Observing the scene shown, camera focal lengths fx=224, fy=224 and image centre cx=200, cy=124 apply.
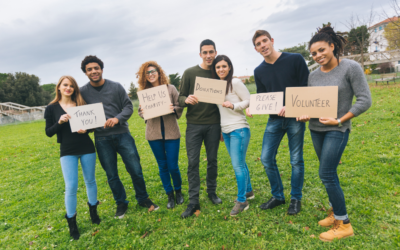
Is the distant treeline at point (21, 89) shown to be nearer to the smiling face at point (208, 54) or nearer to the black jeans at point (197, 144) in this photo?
the black jeans at point (197, 144)

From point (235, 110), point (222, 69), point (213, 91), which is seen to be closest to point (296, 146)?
point (235, 110)

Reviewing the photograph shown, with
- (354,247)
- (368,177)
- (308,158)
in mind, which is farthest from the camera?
(308,158)

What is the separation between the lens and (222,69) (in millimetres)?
3445

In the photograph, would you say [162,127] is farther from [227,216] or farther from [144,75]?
[227,216]

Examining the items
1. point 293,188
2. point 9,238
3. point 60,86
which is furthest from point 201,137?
point 9,238

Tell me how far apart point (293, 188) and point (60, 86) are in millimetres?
3995

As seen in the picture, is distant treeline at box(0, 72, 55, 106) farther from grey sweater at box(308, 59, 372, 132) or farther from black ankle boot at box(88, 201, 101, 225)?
grey sweater at box(308, 59, 372, 132)

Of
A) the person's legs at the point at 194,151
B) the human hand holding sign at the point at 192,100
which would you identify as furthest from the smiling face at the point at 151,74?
the person's legs at the point at 194,151

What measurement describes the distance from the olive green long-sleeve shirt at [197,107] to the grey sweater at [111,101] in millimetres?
999

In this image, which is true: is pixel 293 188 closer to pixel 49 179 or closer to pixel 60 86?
pixel 60 86

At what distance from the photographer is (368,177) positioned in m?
4.42

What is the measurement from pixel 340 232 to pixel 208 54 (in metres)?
3.09

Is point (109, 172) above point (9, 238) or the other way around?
above

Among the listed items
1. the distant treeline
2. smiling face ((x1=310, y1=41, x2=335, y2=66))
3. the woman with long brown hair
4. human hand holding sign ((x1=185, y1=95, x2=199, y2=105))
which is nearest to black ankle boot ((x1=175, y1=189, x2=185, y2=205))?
the woman with long brown hair
